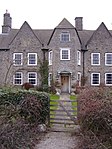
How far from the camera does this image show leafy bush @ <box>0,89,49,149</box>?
28.5 ft

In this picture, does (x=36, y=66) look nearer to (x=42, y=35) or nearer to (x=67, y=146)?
(x=42, y=35)

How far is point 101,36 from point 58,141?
25.1 metres

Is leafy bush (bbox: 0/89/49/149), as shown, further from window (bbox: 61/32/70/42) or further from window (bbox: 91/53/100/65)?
window (bbox: 91/53/100/65)

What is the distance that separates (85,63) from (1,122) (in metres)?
25.1

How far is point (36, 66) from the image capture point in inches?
1256

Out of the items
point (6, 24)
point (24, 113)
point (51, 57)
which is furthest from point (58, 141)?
point (6, 24)

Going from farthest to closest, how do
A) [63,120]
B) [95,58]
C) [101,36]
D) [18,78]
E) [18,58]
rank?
[101,36] → [95,58] → [18,58] → [18,78] → [63,120]

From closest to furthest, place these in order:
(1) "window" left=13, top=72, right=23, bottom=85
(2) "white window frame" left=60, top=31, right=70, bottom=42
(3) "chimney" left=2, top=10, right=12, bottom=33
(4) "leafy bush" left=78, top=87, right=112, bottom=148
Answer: (4) "leafy bush" left=78, top=87, right=112, bottom=148
(2) "white window frame" left=60, top=31, right=70, bottom=42
(1) "window" left=13, top=72, right=23, bottom=85
(3) "chimney" left=2, top=10, right=12, bottom=33

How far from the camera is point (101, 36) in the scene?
1281 inches

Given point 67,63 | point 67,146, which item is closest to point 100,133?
point 67,146

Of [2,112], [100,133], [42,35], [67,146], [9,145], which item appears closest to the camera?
[9,145]

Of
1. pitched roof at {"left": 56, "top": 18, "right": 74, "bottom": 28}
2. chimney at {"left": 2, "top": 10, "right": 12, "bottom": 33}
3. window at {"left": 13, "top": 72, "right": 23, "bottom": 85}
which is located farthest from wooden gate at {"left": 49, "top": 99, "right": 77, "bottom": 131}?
chimney at {"left": 2, "top": 10, "right": 12, "bottom": 33}

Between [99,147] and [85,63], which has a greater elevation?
[85,63]

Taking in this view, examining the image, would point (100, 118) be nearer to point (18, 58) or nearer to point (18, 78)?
point (18, 78)
